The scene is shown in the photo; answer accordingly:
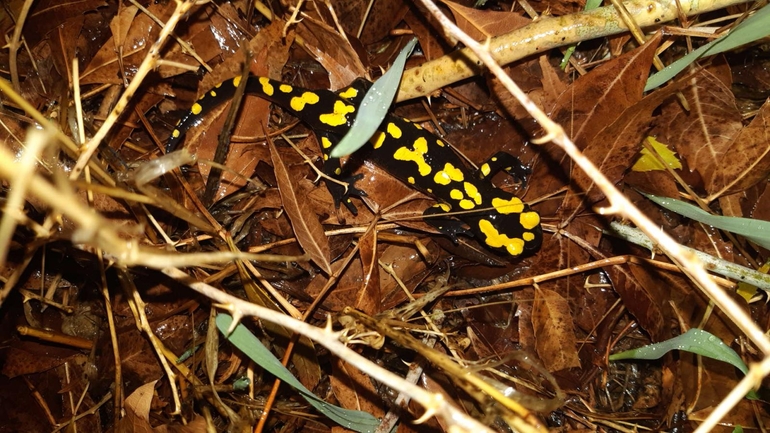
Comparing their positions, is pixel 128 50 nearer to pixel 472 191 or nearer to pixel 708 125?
pixel 472 191

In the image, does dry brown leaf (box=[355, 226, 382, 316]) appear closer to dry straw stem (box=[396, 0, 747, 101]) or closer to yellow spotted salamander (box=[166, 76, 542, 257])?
yellow spotted salamander (box=[166, 76, 542, 257])

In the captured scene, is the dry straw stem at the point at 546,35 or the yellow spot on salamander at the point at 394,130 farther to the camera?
the yellow spot on salamander at the point at 394,130

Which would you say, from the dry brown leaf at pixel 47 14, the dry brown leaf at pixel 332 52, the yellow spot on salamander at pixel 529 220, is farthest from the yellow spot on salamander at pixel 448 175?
the dry brown leaf at pixel 47 14

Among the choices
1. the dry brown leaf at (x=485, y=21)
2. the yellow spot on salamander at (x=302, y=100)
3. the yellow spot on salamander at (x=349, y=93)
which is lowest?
the yellow spot on salamander at (x=349, y=93)

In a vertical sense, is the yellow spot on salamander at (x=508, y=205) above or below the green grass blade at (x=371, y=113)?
below

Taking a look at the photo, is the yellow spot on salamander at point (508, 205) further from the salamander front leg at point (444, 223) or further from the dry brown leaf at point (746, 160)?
the dry brown leaf at point (746, 160)

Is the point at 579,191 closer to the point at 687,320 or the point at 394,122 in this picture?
the point at 687,320

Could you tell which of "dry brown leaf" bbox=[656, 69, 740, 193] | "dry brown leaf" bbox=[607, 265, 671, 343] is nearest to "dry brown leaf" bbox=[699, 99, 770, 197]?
"dry brown leaf" bbox=[656, 69, 740, 193]
